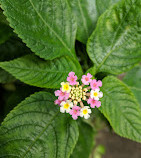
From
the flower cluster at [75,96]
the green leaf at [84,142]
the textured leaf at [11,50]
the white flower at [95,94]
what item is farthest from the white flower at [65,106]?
the green leaf at [84,142]

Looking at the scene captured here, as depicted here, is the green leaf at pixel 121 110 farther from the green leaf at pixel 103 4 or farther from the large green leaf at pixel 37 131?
the green leaf at pixel 103 4

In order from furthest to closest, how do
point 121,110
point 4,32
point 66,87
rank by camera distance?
point 4,32 < point 121,110 < point 66,87

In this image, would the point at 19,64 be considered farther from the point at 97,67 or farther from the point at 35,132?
the point at 97,67

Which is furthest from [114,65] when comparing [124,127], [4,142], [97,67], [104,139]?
[104,139]

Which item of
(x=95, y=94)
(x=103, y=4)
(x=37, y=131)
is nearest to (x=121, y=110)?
(x=95, y=94)

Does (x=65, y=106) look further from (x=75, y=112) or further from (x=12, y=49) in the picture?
(x=12, y=49)

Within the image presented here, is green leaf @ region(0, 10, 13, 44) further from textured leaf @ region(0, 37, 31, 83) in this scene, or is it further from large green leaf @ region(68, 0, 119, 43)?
large green leaf @ region(68, 0, 119, 43)

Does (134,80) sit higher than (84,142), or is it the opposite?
(134,80)
